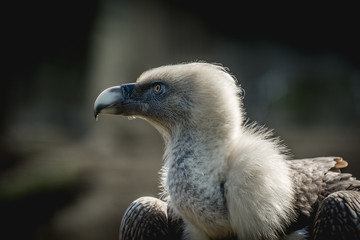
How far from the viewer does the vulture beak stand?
2.36 m

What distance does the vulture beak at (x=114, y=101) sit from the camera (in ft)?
7.75

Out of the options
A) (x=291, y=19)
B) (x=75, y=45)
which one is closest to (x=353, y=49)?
(x=291, y=19)

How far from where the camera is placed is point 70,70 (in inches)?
425

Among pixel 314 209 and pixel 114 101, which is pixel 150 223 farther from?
pixel 314 209

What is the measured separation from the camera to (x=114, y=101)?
7.93ft

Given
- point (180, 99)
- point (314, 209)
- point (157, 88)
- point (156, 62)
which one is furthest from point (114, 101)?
point (156, 62)

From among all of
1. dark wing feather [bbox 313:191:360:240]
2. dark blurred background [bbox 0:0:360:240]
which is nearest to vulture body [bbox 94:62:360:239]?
dark wing feather [bbox 313:191:360:240]

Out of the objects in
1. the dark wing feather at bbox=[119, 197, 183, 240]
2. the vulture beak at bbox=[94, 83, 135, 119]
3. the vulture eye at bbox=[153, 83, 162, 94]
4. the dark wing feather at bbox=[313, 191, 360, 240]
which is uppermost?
the vulture eye at bbox=[153, 83, 162, 94]

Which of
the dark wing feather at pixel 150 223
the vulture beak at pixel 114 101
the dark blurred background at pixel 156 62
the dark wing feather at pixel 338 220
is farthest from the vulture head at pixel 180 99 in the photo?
the dark blurred background at pixel 156 62

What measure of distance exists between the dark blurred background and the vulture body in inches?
171

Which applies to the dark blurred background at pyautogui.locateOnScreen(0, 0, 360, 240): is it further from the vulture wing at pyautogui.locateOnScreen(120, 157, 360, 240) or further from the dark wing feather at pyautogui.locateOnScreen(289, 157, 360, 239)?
the dark wing feather at pyautogui.locateOnScreen(289, 157, 360, 239)

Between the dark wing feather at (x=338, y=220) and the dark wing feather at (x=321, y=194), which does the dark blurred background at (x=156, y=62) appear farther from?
the dark wing feather at (x=338, y=220)

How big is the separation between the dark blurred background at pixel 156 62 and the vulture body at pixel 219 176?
171 inches

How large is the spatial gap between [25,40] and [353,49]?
7.46 m
